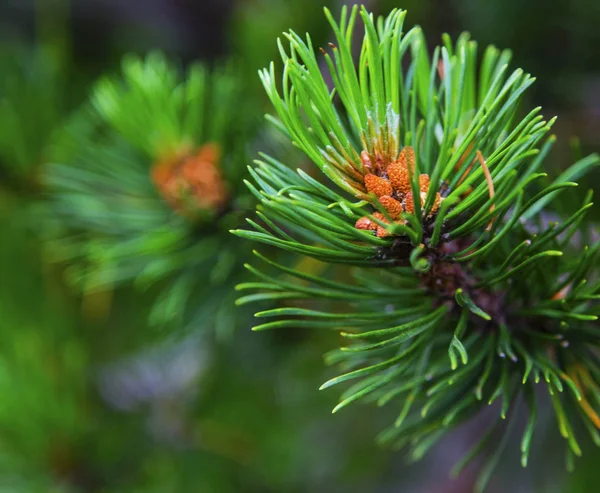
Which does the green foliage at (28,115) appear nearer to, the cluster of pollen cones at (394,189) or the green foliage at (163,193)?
the green foliage at (163,193)

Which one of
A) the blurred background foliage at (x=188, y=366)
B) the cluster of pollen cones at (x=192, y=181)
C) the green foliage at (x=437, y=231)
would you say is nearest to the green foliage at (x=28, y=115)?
the blurred background foliage at (x=188, y=366)

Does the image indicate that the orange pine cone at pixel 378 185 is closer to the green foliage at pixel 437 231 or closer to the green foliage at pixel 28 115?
the green foliage at pixel 437 231

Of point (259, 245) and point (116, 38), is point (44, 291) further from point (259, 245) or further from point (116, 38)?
point (116, 38)

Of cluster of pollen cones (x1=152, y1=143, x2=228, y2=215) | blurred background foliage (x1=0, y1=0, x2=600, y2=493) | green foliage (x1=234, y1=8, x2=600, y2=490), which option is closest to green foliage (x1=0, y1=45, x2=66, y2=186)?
blurred background foliage (x1=0, y1=0, x2=600, y2=493)

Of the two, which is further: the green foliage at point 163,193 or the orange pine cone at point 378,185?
the green foliage at point 163,193

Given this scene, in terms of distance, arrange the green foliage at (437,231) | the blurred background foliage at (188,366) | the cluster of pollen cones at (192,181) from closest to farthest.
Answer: the green foliage at (437,231) → the cluster of pollen cones at (192,181) → the blurred background foliage at (188,366)

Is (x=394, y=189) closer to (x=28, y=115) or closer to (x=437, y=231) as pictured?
(x=437, y=231)

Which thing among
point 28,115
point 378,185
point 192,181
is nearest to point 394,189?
point 378,185

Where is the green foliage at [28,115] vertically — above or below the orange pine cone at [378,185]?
above

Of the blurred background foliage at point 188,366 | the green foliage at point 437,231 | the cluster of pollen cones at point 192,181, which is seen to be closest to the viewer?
the green foliage at point 437,231
